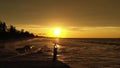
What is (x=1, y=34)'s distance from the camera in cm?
12419

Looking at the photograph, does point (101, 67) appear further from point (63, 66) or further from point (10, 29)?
point (10, 29)

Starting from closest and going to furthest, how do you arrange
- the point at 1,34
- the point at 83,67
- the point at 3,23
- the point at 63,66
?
the point at 63,66 < the point at 83,67 < the point at 1,34 < the point at 3,23

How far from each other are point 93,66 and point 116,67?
2.64 m

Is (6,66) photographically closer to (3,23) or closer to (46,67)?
(46,67)

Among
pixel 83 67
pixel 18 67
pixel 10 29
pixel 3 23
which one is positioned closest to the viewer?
pixel 18 67

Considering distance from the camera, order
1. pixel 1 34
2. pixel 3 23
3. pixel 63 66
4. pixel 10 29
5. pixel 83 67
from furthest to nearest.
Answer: pixel 10 29 → pixel 3 23 → pixel 1 34 → pixel 83 67 → pixel 63 66

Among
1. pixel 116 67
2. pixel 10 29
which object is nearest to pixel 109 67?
pixel 116 67

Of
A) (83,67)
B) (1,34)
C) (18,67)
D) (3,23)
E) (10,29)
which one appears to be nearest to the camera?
(18,67)

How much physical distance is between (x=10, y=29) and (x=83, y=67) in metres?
139

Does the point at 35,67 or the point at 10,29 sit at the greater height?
the point at 10,29

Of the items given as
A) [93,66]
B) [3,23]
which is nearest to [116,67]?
[93,66]

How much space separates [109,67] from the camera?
85.5 ft

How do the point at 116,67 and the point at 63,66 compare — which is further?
the point at 116,67

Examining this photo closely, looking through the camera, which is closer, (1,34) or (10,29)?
(1,34)
